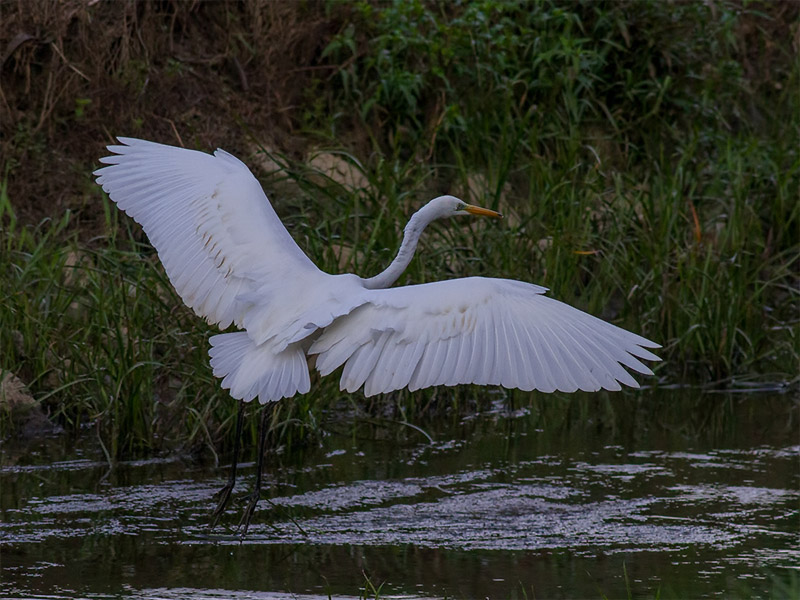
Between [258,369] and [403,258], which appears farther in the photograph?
[403,258]

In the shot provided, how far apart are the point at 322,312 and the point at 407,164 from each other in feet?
9.16

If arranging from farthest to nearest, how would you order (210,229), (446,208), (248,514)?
(446,208) < (210,229) < (248,514)

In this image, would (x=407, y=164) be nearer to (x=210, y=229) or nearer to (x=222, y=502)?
(x=210, y=229)

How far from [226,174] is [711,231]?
342cm

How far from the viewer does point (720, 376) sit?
6.02 metres

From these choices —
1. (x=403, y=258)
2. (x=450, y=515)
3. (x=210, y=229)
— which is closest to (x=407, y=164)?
(x=403, y=258)

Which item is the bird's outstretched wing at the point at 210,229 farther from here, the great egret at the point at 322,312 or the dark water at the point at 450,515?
the dark water at the point at 450,515

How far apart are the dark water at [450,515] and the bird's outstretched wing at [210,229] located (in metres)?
0.72

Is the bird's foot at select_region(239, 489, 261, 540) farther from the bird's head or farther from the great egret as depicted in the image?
the bird's head

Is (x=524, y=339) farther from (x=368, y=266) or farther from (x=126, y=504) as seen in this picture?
(x=368, y=266)

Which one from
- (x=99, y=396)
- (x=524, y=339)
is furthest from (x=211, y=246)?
(x=524, y=339)

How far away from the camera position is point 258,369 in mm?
3941

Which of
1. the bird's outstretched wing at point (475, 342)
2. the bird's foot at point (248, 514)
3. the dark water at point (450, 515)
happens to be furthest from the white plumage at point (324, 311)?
the dark water at point (450, 515)

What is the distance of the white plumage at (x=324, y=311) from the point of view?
3596 millimetres
